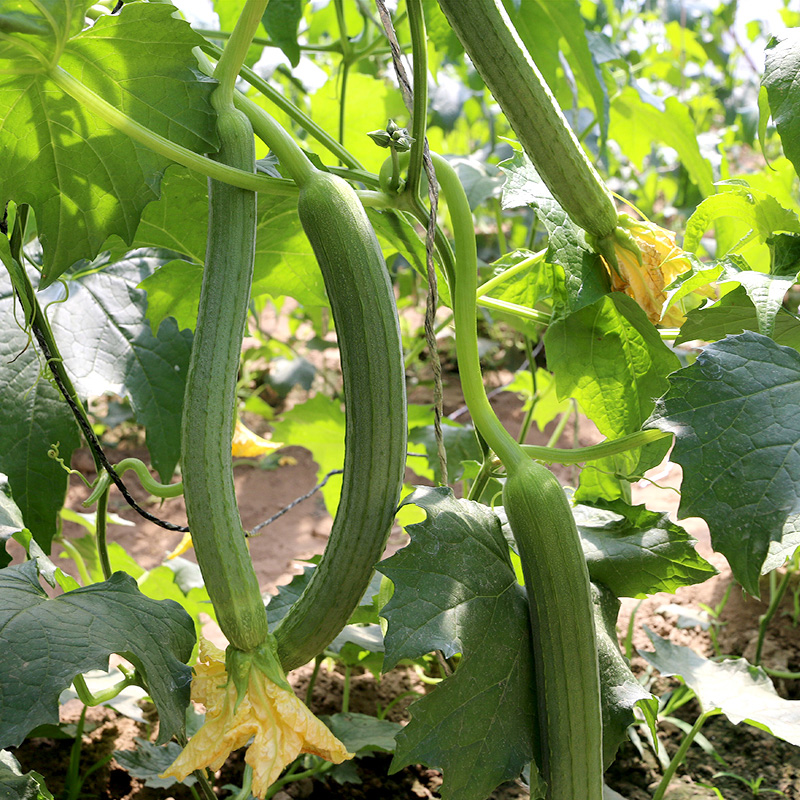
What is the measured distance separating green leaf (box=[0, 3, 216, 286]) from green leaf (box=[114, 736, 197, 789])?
2.13 ft

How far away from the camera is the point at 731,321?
0.82m

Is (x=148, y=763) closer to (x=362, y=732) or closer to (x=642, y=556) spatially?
(x=362, y=732)

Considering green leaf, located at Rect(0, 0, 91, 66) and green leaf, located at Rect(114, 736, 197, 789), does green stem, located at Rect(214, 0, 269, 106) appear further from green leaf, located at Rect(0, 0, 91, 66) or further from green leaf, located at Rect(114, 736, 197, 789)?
green leaf, located at Rect(114, 736, 197, 789)

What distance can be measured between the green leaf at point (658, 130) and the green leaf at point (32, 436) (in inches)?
48.0

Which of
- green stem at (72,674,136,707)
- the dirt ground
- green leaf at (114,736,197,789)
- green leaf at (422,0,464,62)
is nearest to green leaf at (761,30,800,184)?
the dirt ground

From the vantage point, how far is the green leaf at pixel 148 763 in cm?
104

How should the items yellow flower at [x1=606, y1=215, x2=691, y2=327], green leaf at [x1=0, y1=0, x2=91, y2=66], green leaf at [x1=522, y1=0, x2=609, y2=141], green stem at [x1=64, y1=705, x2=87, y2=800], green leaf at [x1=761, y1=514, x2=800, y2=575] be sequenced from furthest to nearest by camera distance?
green leaf at [x1=522, y1=0, x2=609, y2=141] → green stem at [x1=64, y1=705, x2=87, y2=800] → yellow flower at [x1=606, y1=215, x2=691, y2=327] → green leaf at [x1=761, y1=514, x2=800, y2=575] → green leaf at [x1=0, y1=0, x2=91, y2=66]

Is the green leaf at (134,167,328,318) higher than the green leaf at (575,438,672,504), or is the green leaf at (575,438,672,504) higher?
the green leaf at (134,167,328,318)

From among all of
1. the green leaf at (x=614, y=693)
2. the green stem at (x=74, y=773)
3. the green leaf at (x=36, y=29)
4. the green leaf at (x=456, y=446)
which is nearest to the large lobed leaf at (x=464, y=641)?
the green leaf at (x=614, y=693)

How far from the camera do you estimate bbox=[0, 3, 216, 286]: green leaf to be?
0.70 m

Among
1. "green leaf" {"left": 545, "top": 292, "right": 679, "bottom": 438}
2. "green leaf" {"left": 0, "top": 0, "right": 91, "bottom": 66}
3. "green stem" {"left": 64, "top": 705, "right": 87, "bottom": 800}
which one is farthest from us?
"green stem" {"left": 64, "top": 705, "right": 87, "bottom": 800}

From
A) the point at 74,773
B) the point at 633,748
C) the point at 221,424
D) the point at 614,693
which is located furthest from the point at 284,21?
the point at 633,748

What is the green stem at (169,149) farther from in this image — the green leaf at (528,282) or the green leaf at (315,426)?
the green leaf at (315,426)

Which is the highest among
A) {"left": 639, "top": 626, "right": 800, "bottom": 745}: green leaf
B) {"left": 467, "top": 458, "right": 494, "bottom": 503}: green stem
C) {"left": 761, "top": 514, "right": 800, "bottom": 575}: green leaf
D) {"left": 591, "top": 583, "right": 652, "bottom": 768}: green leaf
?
{"left": 467, "top": 458, "right": 494, "bottom": 503}: green stem
